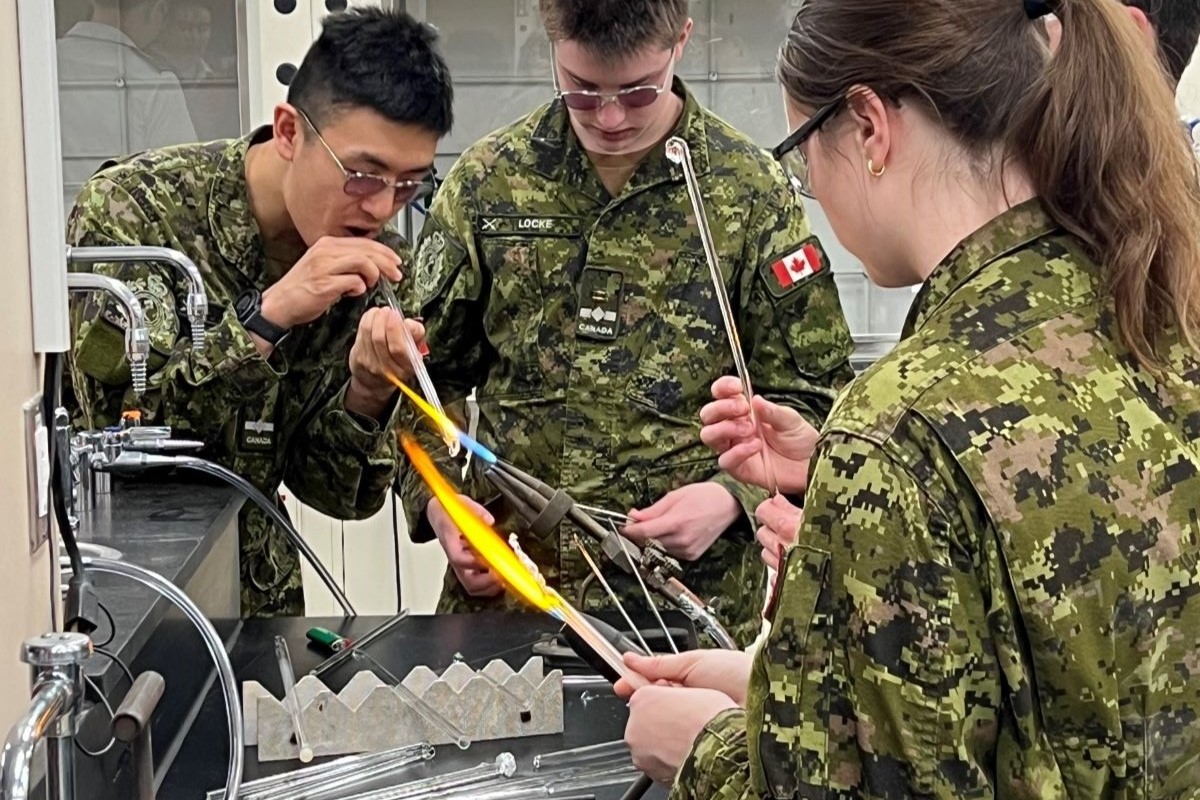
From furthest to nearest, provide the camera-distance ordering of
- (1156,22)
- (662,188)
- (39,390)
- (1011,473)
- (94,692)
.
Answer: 1. (662,188)
2. (1156,22)
3. (94,692)
4. (39,390)
5. (1011,473)

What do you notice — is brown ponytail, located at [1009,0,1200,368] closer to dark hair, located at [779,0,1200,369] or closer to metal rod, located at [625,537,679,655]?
dark hair, located at [779,0,1200,369]

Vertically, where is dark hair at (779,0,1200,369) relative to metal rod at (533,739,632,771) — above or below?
above

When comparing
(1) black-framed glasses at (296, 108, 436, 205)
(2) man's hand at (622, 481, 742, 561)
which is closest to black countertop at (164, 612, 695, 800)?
(2) man's hand at (622, 481, 742, 561)

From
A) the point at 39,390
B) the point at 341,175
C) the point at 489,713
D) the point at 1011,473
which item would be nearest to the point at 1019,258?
the point at 1011,473

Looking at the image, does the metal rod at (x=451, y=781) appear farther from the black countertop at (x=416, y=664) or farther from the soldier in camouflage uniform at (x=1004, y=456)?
the soldier in camouflage uniform at (x=1004, y=456)

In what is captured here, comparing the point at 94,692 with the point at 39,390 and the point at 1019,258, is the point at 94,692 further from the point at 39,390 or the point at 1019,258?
the point at 1019,258

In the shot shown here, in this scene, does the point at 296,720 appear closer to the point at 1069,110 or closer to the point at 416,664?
the point at 416,664

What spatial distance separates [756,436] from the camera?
1.97 meters

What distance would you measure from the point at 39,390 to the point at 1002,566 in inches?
33.4

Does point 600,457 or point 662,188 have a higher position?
point 662,188

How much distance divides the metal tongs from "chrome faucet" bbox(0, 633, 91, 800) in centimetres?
84

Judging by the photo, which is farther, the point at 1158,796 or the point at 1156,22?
the point at 1156,22

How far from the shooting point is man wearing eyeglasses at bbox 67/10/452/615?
7.26ft

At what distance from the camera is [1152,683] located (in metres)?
1.01
